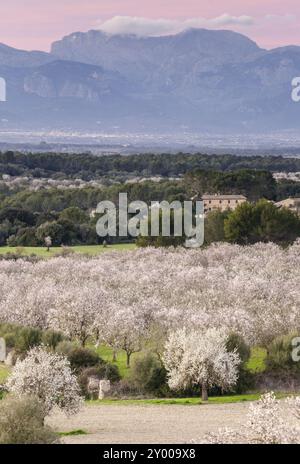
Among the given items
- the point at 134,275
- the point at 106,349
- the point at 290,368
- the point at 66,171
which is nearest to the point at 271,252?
the point at 134,275

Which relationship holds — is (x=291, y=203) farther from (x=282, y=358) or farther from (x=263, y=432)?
(x=263, y=432)

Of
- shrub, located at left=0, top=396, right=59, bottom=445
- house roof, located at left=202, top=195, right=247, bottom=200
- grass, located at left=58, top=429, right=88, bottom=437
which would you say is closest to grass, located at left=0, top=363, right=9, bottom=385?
grass, located at left=58, top=429, right=88, bottom=437

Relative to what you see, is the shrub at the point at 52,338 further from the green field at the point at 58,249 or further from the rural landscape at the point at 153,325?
the green field at the point at 58,249

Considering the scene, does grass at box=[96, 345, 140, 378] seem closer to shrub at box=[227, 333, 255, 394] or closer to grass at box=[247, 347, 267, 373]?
shrub at box=[227, 333, 255, 394]

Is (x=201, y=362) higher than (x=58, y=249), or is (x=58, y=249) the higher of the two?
(x=201, y=362)

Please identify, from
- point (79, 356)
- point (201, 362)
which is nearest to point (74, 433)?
point (201, 362)
